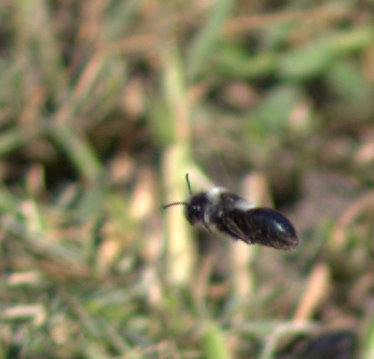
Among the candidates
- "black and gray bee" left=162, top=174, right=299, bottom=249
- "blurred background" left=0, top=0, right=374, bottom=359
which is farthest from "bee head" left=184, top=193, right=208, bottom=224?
"blurred background" left=0, top=0, right=374, bottom=359

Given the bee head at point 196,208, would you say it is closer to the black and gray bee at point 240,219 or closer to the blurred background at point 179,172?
the black and gray bee at point 240,219

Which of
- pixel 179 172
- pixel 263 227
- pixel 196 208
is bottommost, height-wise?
pixel 263 227

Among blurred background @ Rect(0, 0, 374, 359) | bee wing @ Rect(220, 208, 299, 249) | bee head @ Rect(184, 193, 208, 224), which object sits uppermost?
blurred background @ Rect(0, 0, 374, 359)

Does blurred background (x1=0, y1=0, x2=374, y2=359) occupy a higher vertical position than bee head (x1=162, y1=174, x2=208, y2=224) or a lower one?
higher

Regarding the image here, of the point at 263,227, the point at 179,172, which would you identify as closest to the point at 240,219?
the point at 263,227

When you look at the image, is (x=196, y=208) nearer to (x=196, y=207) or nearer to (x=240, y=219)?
(x=196, y=207)

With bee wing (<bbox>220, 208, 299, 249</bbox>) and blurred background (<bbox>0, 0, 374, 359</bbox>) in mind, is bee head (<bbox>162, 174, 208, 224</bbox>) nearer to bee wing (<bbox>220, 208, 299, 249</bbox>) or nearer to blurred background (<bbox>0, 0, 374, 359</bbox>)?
bee wing (<bbox>220, 208, 299, 249</bbox>)

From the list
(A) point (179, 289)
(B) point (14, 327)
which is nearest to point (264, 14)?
(A) point (179, 289)
